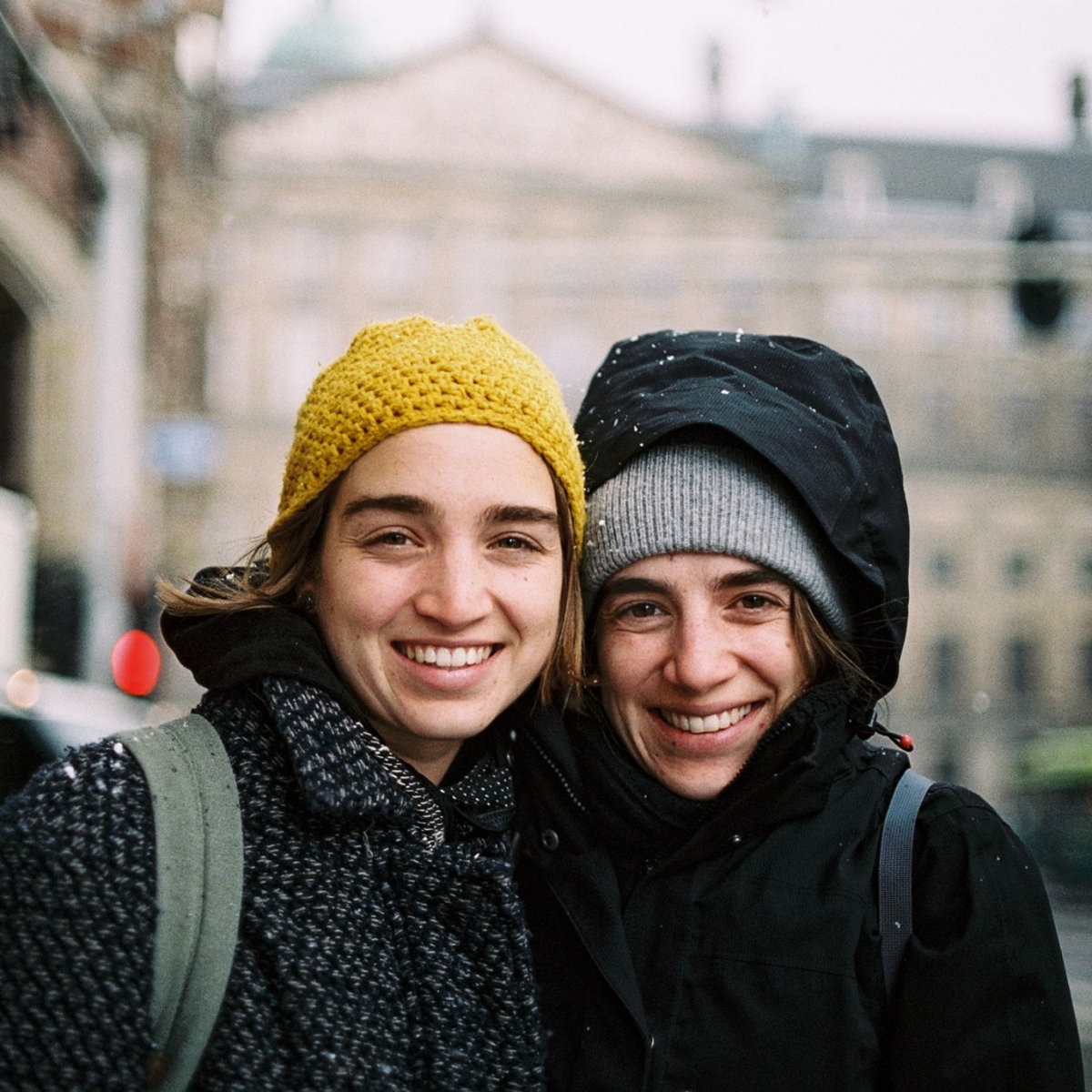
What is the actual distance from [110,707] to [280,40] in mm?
50055

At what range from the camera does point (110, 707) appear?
21.5 feet

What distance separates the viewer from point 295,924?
1.88 metres

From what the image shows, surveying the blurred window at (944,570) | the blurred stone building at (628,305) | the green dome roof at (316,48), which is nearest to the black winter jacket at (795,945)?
the blurred stone building at (628,305)

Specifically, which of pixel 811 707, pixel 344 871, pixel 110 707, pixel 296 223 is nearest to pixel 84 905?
pixel 344 871

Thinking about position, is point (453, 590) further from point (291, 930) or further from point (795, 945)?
point (795, 945)

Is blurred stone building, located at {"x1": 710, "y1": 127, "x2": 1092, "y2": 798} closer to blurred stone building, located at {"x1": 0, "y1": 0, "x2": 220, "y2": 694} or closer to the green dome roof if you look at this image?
the green dome roof

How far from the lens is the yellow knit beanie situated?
2100 millimetres

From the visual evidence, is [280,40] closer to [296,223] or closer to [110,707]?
[296,223]

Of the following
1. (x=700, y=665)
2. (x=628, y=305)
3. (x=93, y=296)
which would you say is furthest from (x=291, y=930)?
(x=628, y=305)

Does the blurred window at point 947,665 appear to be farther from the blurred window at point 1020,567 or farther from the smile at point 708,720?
the smile at point 708,720

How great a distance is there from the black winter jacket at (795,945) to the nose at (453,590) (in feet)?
1.23

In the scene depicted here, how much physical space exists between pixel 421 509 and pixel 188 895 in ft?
2.10

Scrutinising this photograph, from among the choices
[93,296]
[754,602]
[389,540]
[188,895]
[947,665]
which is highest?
[93,296]

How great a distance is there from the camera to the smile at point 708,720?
7.54 ft
